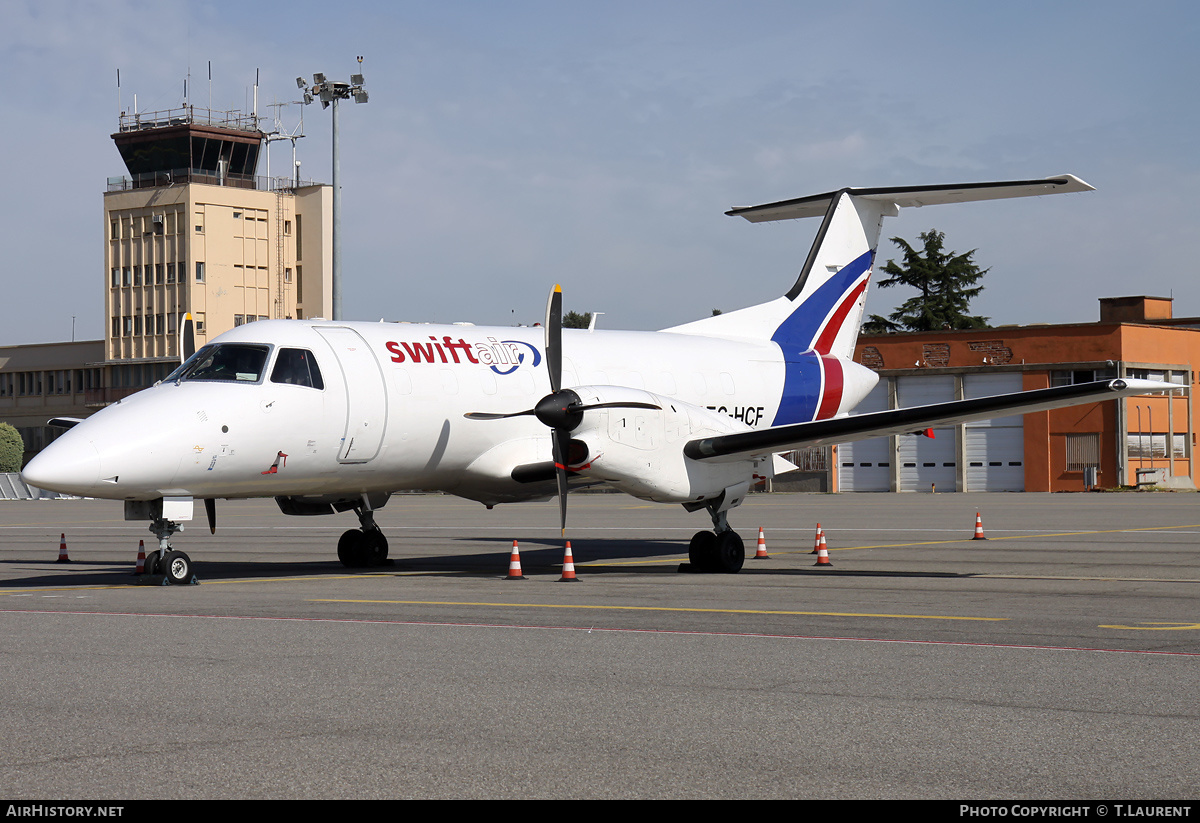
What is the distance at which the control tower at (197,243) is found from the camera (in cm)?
8706

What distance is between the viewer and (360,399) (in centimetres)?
1717

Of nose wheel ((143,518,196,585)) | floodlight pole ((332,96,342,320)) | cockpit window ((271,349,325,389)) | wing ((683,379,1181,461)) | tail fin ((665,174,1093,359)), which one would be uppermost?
floodlight pole ((332,96,342,320))

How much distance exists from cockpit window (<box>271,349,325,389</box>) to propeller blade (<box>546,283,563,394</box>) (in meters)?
3.06

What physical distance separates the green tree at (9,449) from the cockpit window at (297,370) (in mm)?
62439

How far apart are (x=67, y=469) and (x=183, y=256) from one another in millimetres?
77656

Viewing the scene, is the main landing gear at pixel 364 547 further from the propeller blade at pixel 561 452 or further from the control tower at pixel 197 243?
the control tower at pixel 197 243

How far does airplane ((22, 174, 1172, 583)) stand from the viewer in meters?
15.5

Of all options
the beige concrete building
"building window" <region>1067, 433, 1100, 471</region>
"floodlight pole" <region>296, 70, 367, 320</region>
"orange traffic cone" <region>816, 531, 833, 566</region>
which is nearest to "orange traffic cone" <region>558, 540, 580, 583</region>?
"orange traffic cone" <region>816, 531, 833, 566</region>

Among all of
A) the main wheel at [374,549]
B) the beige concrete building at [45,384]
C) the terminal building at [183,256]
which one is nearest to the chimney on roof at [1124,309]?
the terminal building at [183,256]

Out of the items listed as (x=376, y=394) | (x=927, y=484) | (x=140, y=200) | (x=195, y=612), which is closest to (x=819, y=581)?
(x=376, y=394)

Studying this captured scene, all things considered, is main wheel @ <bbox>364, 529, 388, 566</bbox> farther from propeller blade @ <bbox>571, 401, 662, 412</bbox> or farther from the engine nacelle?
propeller blade @ <bbox>571, 401, 662, 412</bbox>

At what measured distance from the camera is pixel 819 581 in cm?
1641

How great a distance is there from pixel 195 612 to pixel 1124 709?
875cm
